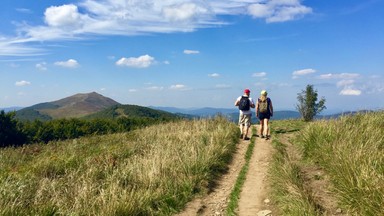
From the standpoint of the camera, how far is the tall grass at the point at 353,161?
647cm

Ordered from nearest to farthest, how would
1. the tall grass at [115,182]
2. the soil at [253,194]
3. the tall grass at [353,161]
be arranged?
the tall grass at [353,161]
the tall grass at [115,182]
the soil at [253,194]

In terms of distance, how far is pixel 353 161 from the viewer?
8.08m

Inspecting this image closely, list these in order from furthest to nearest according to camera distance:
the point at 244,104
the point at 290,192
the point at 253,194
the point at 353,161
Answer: the point at 244,104
the point at 253,194
the point at 353,161
the point at 290,192

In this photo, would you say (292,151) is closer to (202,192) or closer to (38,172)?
(202,192)

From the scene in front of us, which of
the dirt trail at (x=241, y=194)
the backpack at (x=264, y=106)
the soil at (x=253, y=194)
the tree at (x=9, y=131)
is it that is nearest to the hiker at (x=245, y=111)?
the backpack at (x=264, y=106)

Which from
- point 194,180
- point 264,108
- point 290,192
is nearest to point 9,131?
point 264,108

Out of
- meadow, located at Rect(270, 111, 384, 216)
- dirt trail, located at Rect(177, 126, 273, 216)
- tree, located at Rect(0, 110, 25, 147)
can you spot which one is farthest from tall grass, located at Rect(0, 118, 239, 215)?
tree, located at Rect(0, 110, 25, 147)

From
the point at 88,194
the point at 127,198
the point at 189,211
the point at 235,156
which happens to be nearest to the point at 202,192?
the point at 189,211

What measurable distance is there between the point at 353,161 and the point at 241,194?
117 inches

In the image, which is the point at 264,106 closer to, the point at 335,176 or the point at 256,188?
the point at 256,188

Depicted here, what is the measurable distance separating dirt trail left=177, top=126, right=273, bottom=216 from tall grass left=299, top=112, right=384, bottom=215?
5.66 feet

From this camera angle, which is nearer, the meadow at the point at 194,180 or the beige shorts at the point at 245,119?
the meadow at the point at 194,180

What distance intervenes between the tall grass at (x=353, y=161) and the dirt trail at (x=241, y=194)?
1.72 metres

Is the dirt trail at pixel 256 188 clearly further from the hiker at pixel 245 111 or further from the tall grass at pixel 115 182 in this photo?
the hiker at pixel 245 111
